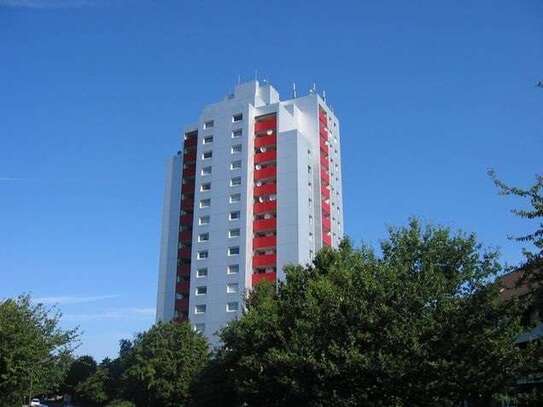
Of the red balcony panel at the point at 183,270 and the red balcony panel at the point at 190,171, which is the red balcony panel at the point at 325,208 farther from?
the red balcony panel at the point at 183,270

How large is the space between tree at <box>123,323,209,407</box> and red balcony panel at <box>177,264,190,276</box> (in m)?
28.5

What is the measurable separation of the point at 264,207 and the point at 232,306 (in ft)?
44.9

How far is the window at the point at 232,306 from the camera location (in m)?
75.4

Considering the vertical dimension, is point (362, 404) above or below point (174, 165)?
below

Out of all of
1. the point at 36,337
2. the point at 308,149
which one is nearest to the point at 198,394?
the point at 36,337

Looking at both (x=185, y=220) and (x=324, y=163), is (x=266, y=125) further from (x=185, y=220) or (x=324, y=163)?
(x=185, y=220)

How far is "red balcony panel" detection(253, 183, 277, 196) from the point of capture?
8088 cm

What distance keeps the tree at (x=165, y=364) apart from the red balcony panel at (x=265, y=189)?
3009cm

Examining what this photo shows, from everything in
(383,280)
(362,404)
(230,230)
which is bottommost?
(362,404)

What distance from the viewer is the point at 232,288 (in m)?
76.7

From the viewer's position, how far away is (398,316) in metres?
23.0

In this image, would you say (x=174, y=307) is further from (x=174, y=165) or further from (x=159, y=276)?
(x=174, y=165)

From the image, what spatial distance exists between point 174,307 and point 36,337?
4946cm

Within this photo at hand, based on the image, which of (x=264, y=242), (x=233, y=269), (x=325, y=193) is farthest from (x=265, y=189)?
(x=233, y=269)
